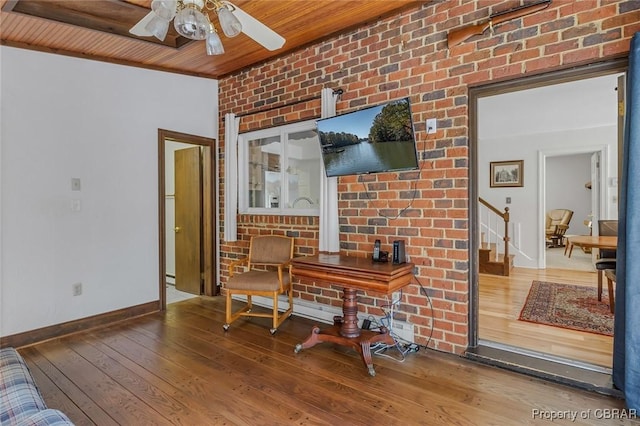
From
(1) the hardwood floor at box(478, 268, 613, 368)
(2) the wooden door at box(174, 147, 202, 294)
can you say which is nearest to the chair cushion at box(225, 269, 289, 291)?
(2) the wooden door at box(174, 147, 202, 294)

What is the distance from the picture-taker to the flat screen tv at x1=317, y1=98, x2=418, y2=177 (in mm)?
2608

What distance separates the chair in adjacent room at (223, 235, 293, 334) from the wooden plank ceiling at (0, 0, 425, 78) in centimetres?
196

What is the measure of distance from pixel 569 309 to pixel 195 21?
162 inches

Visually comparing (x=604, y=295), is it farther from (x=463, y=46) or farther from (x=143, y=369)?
(x=143, y=369)

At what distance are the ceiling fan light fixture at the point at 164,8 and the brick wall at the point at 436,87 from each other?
170cm

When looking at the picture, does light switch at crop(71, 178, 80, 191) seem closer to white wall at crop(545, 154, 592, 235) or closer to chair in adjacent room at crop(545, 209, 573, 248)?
chair in adjacent room at crop(545, 209, 573, 248)

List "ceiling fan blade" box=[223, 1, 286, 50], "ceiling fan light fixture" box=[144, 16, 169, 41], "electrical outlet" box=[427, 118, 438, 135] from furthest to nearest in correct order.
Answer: "electrical outlet" box=[427, 118, 438, 135] → "ceiling fan blade" box=[223, 1, 286, 50] → "ceiling fan light fixture" box=[144, 16, 169, 41]

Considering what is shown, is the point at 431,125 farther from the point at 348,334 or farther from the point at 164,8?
the point at 164,8

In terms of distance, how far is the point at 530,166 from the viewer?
19.7 feet

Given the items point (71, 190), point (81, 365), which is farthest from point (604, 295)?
point (71, 190)

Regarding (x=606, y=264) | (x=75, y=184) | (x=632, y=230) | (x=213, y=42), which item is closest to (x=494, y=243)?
(x=606, y=264)

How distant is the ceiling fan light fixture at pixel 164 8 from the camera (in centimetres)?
168

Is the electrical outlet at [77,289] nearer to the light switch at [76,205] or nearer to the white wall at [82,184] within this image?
the white wall at [82,184]

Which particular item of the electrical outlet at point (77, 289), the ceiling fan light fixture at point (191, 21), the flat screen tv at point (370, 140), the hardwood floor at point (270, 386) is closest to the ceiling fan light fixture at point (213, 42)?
the ceiling fan light fixture at point (191, 21)
